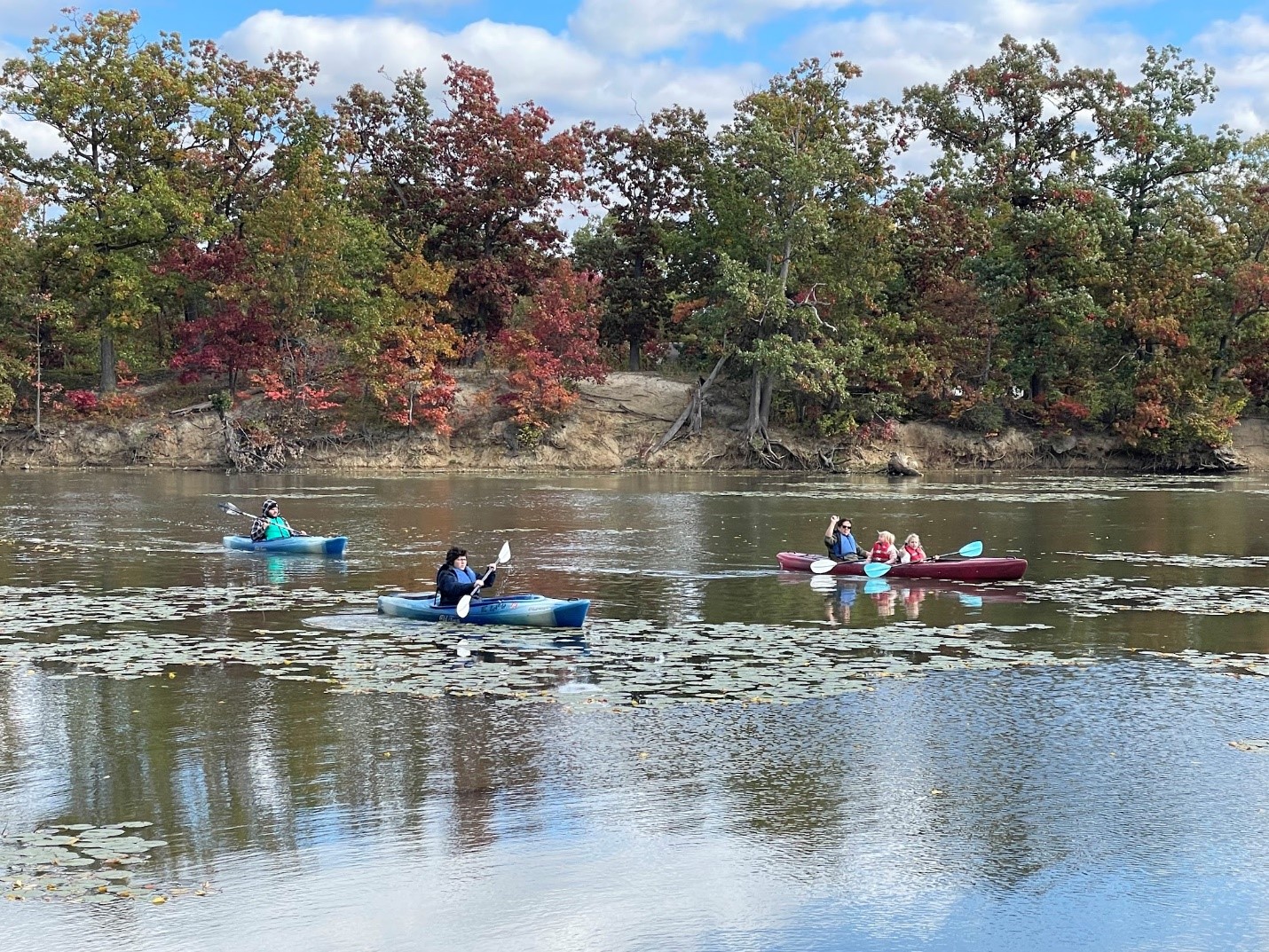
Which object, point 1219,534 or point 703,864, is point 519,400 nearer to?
point 1219,534

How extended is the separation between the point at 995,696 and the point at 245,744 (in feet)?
26.2

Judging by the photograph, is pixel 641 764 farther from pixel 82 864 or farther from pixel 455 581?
pixel 455 581

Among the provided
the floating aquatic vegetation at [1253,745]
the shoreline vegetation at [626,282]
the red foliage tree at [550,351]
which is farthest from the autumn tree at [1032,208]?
the floating aquatic vegetation at [1253,745]

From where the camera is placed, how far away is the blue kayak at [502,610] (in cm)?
1906

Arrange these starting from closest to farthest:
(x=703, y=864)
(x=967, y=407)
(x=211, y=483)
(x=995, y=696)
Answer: (x=703, y=864)
(x=995, y=696)
(x=211, y=483)
(x=967, y=407)

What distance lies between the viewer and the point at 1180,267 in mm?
64875

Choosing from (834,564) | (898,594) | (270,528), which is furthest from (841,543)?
(270,528)

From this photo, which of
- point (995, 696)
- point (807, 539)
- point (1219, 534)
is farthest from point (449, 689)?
point (1219, 534)

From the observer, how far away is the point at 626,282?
7031 centimetres

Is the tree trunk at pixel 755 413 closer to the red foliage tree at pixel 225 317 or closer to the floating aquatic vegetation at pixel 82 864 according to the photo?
the red foliage tree at pixel 225 317

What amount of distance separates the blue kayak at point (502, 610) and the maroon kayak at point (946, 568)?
768cm

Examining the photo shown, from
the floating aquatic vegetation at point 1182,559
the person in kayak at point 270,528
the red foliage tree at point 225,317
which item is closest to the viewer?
the floating aquatic vegetation at point 1182,559

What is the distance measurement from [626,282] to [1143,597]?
1950 inches

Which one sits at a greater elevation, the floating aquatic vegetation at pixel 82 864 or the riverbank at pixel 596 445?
the riverbank at pixel 596 445
